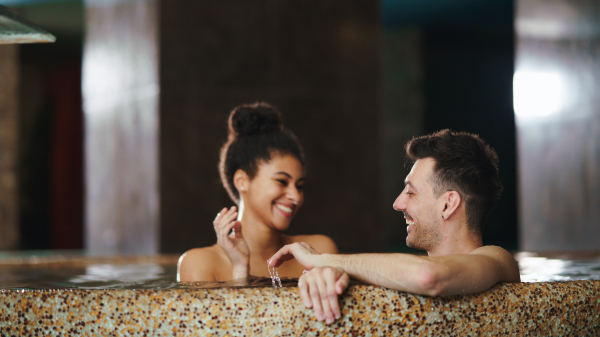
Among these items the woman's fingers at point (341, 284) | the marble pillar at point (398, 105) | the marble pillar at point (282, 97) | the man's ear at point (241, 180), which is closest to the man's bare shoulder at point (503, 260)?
the woman's fingers at point (341, 284)

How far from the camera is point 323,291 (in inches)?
63.4

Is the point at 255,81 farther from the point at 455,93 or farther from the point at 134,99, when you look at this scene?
the point at 455,93

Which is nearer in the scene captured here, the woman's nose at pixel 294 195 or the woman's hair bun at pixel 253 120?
the woman's nose at pixel 294 195

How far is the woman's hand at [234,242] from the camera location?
8.45ft

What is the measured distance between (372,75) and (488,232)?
6.77m

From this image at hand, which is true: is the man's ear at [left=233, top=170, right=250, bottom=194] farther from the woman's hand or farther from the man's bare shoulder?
the man's bare shoulder

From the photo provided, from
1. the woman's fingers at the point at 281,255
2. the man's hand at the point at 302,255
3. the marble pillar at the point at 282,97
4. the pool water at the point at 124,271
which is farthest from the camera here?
the marble pillar at the point at 282,97

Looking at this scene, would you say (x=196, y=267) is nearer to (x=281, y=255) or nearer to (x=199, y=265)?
(x=199, y=265)

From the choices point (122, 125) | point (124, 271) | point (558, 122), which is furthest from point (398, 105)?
point (124, 271)

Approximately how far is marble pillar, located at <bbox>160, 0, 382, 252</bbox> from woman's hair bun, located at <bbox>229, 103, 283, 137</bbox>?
2.41 meters

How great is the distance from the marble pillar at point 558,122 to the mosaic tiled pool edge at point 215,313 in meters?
5.09

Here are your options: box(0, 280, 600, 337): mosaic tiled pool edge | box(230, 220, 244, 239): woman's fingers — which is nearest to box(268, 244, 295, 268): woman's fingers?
box(0, 280, 600, 337): mosaic tiled pool edge

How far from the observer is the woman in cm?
294

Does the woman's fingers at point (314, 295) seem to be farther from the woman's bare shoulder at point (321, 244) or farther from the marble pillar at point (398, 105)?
the marble pillar at point (398, 105)
